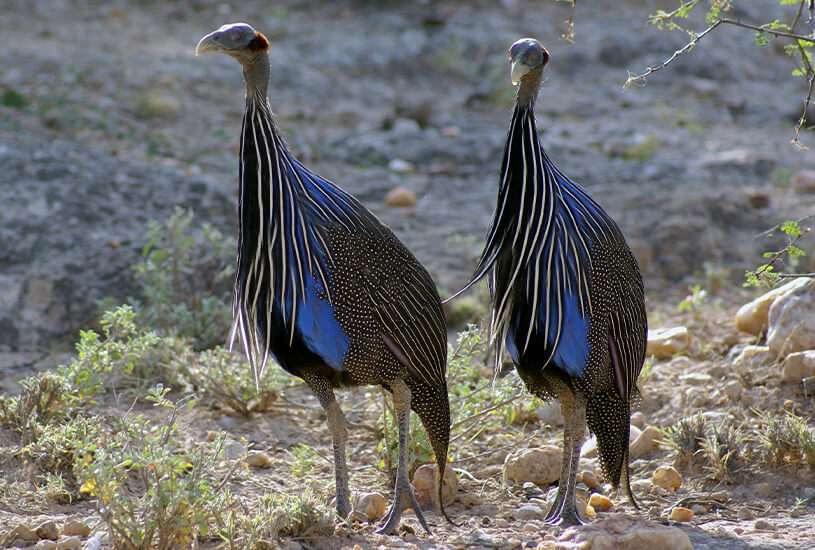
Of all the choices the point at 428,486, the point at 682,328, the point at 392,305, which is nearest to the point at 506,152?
the point at 392,305

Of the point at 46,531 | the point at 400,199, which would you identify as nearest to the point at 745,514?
the point at 46,531

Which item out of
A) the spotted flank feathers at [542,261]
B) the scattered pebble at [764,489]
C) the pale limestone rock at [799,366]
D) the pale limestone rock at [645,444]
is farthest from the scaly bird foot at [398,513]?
the pale limestone rock at [799,366]

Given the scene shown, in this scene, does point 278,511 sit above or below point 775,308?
below

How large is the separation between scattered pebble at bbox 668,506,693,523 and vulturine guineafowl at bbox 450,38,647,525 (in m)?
0.42

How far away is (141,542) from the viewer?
2.97 meters

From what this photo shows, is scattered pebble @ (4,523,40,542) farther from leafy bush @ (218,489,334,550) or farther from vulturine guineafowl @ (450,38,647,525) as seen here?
vulturine guineafowl @ (450,38,647,525)

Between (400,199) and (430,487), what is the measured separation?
3721 millimetres

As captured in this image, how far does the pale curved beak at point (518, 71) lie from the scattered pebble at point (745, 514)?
1.92 meters

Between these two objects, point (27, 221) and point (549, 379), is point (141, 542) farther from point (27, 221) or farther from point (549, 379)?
point (27, 221)

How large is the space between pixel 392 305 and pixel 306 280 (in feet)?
1.17

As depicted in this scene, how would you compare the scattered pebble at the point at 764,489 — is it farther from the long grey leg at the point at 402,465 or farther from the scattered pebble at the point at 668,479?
the long grey leg at the point at 402,465

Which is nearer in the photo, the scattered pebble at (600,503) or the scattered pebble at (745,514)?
the scattered pebble at (745,514)

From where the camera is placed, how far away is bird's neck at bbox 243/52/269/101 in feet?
11.6

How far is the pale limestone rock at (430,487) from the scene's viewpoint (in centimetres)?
404
